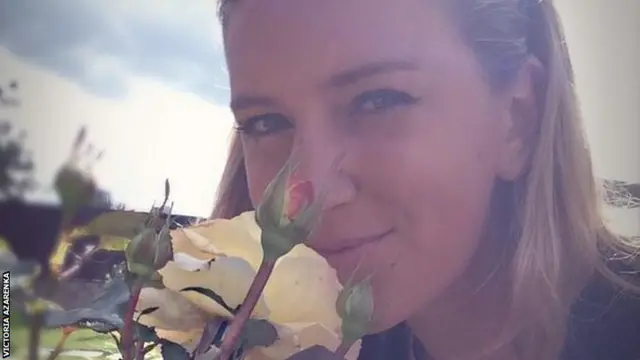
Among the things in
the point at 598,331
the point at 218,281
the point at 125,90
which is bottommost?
the point at 598,331

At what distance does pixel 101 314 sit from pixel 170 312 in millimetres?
43

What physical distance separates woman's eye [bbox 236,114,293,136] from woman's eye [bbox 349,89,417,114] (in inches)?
2.1

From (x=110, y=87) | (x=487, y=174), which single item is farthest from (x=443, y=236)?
(x=110, y=87)

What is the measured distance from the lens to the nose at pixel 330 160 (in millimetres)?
552

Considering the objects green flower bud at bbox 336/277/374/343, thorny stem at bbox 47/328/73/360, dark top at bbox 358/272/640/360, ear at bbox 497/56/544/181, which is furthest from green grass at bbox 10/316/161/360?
ear at bbox 497/56/544/181

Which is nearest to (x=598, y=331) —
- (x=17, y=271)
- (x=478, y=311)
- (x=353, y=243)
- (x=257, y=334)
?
(x=478, y=311)

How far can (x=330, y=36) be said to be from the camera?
597 millimetres

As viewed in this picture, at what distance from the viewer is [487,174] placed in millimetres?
601

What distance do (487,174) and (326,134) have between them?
5.2 inches

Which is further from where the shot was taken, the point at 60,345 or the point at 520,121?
the point at 520,121

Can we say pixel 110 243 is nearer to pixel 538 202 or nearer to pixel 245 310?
pixel 245 310

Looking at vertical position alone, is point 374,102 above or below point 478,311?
above

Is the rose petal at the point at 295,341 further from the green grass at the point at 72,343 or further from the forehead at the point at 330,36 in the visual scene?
the forehead at the point at 330,36

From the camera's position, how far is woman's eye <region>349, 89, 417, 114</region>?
0.58 meters
